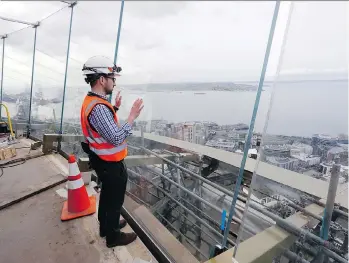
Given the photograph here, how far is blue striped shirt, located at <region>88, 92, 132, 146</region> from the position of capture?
1.51 metres

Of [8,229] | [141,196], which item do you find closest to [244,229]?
[8,229]

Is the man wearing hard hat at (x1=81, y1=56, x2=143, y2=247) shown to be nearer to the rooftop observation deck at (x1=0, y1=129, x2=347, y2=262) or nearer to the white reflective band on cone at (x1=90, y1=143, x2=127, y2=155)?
the white reflective band on cone at (x1=90, y1=143, x2=127, y2=155)

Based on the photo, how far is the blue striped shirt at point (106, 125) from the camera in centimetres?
151

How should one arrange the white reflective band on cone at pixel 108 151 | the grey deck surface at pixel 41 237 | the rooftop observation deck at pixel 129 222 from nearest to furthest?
the rooftop observation deck at pixel 129 222
the white reflective band on cone at pixel 108 151
the grey deck surface at pixel 41 237

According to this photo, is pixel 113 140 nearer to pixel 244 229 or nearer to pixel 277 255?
pixel 244 229

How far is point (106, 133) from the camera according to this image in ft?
4.94

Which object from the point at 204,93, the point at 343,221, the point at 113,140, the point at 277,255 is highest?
the point at 204,93

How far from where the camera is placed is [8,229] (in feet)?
6.77

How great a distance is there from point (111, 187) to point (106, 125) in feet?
1.59

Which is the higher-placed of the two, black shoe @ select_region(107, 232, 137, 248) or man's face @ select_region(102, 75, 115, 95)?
man's face @ select_region(102, 75, 115, 95)

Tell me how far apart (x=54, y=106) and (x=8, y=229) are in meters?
3.89

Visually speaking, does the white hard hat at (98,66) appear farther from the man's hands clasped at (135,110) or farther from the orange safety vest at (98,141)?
the man's hands clasped at (135,110)

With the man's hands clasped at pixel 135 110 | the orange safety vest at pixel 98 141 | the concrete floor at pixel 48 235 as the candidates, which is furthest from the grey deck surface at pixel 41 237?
the man's hands clasped at pixel 135 110

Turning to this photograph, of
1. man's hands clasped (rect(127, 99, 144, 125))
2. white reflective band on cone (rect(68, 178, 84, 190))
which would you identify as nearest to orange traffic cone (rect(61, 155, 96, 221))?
white reflective band on cone (rect(68, 178, 84, 190))
